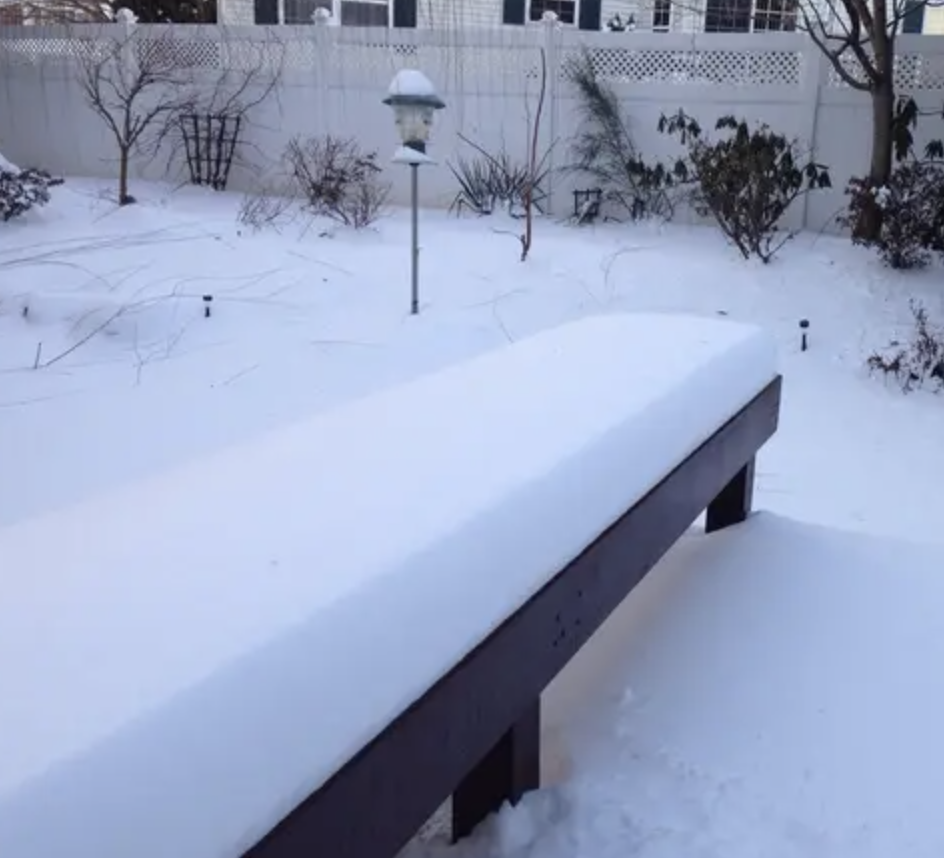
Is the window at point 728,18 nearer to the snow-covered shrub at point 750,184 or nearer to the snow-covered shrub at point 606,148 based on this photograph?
the snow-covered shrub at point 606,148

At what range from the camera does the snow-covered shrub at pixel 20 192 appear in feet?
26.8

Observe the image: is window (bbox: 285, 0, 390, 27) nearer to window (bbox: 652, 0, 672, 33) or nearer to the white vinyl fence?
window (bbox: 652, 0, 672, 33)

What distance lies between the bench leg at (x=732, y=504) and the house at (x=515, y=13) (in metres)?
12.3

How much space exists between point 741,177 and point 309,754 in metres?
7.13

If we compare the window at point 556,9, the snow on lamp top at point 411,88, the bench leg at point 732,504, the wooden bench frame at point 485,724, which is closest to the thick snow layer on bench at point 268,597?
the wooden bench frame at point 485,724

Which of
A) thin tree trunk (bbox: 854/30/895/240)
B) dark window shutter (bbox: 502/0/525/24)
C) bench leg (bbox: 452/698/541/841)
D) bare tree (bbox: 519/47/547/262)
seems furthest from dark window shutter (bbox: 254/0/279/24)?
bench leg (bbox: 452/698/541/841)

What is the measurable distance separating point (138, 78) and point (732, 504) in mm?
9381

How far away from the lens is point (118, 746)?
85cm

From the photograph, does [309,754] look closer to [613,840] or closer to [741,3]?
[613,840]

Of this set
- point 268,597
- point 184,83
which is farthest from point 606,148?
point 268,597

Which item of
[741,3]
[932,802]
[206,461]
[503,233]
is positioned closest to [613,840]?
[932,802]

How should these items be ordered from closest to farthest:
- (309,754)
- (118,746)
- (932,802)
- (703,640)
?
(118,746) < (309,754) < (932,802) < (703,640)

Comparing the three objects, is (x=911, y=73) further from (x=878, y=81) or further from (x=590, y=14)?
(x=590, y=14)

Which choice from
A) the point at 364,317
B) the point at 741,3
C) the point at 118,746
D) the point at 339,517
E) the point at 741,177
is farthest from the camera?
the point at 741,3
